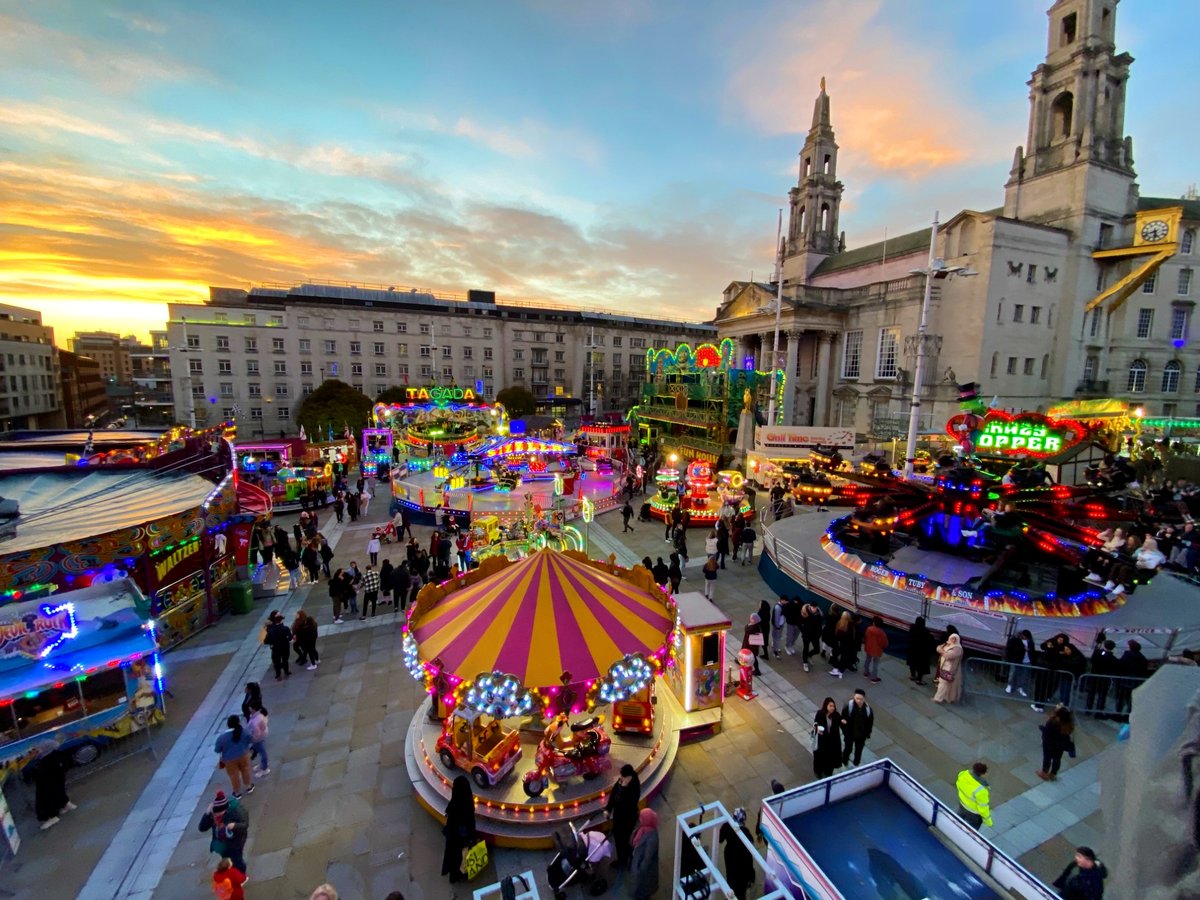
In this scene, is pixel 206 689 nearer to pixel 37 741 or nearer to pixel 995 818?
pixel 37 741

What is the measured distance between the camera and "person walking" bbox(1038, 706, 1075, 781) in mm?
7289

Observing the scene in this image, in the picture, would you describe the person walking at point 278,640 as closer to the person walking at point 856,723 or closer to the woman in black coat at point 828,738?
the woman in black coat at point 828,738

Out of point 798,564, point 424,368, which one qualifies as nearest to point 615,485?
point 798,564

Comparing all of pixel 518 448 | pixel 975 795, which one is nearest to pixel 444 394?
pixel 518 448

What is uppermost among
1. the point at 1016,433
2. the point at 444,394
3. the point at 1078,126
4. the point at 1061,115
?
the point at 1061,115

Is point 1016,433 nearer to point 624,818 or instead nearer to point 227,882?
point 624,818

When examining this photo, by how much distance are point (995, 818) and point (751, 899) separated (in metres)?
3.62

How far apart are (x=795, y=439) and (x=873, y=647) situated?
17.0 m

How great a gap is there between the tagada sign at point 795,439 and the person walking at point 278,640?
21.8m

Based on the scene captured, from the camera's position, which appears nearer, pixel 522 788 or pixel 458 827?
pixel 458 827

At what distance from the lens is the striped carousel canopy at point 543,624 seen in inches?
280

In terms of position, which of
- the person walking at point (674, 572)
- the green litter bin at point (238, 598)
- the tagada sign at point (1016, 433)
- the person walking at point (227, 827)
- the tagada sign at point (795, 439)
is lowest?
the green litter bin at point (238, 598)

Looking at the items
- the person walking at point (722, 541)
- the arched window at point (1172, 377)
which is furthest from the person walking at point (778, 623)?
the arched window at point (1172, 377)

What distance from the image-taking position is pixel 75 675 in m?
7.87
